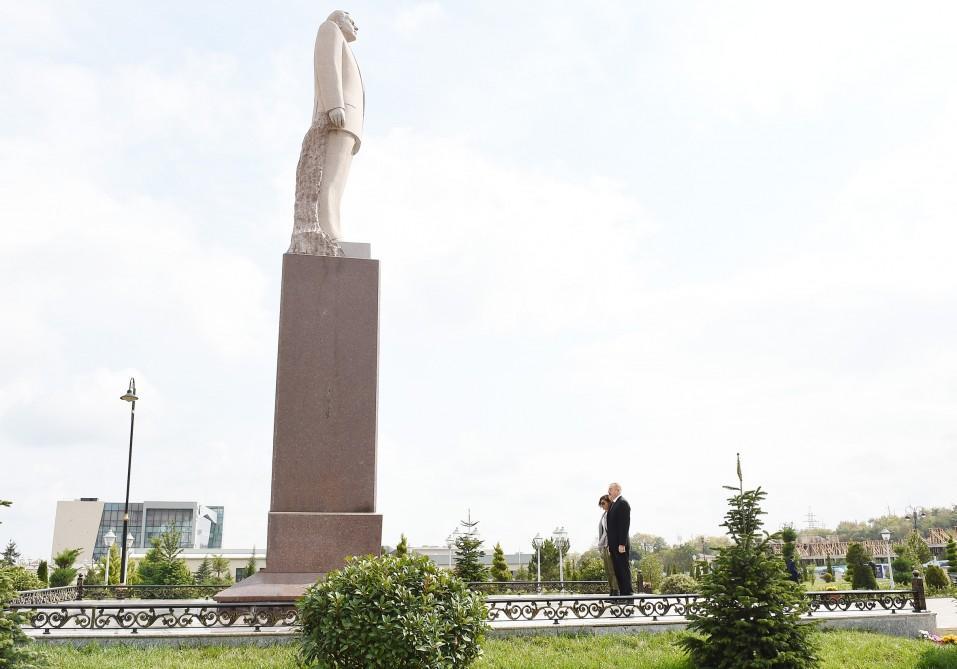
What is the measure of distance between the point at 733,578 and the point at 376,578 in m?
3.59

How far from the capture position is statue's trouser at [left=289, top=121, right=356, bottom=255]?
1028 cm

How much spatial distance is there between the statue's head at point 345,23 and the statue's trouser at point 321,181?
1635mm

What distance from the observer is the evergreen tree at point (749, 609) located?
705cm

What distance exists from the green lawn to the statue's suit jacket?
6.83m

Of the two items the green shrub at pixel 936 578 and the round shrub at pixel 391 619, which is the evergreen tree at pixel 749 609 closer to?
the round shrub at pixel 391 619

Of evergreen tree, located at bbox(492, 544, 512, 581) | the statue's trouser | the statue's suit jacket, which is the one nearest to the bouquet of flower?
the statue's trouser

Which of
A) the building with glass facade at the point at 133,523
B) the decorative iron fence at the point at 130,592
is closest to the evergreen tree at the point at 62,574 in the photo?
the decorative iron fence at the point at 130,592

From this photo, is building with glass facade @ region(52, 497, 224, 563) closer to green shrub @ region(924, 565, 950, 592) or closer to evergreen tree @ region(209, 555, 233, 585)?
evergreen tree @ region(209, 555, 233, 585)

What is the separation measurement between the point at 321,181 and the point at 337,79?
1.47 meters

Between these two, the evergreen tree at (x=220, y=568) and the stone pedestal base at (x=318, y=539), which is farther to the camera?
the evergreen tree at (x=220, y=568)

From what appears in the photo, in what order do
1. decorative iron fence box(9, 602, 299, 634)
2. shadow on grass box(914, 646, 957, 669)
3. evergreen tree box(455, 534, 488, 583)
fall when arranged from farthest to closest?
evergreen tree box(455, 534, 488, 583)
shadow on grass box(914, 646, 957, 669)
decorative iron fence box(9, 602, 299, 634)

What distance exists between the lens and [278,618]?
812 centimetres

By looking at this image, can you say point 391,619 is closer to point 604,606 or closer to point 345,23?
point 604,606

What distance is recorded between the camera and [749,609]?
23.7ft
